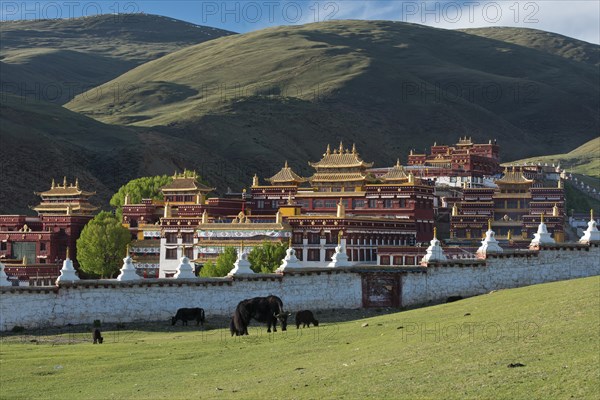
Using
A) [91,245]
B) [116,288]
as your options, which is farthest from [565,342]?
[91,245]

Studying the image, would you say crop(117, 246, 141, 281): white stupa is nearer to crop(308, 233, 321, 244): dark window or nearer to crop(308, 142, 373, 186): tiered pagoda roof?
crop(308, 233, 321, 244): dark window

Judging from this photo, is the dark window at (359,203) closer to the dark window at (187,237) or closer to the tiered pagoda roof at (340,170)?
the tiered pagoda roof at (340,170)

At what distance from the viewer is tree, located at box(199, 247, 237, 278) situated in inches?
3004

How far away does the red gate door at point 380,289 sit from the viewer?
50.3m

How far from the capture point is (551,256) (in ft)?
163

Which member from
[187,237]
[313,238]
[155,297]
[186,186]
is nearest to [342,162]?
[186,186]

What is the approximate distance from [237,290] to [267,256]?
3044 centimetres

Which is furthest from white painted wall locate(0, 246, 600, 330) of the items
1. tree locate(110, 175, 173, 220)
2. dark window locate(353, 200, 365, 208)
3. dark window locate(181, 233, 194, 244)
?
tree locate(110, 175, 173, 220)

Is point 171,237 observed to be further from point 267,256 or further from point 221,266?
point 221,266

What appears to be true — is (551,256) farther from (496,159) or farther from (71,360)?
(496,159)

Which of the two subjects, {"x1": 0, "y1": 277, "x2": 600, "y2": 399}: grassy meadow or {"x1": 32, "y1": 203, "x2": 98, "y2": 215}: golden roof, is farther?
{"x1": 32, "y1": 203, "x2": 98, "y2": 215}: golden roof

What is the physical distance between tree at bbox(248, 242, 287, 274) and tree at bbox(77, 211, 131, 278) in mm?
18398

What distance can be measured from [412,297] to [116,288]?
12.8 metres

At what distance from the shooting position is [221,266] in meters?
77.1
